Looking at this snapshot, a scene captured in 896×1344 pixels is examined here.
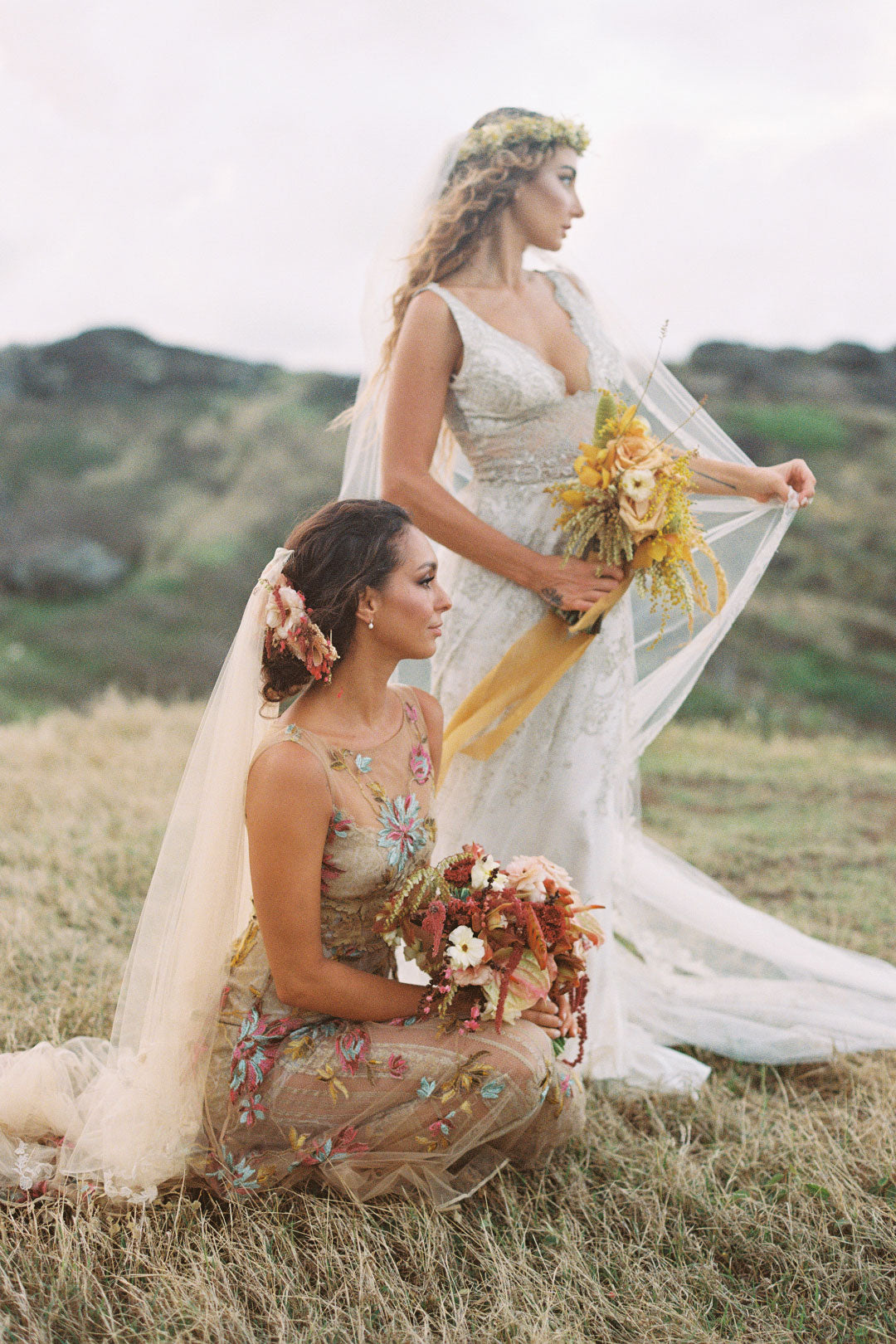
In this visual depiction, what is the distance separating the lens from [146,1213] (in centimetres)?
247

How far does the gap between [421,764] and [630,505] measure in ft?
2.70

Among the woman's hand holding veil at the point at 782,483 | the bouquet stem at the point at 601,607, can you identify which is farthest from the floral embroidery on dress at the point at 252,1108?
the woman's hand holding veil at the point at 782,483

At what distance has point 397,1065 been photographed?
8.14ft

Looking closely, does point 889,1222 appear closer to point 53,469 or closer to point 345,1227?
point 345,1227

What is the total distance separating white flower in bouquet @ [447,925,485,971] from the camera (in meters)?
2.39

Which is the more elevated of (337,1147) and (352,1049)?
(352,1049)

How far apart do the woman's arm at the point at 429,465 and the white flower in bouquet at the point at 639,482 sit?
0.31m

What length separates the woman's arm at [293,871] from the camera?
2365mm

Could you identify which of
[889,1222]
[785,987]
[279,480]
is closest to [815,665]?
[279,480]

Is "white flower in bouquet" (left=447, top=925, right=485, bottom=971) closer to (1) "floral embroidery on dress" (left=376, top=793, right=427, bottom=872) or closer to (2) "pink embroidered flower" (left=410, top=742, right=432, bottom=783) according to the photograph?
(1) "floral embroidery on dress" (left=376, top=793, right=427, bottom=872)

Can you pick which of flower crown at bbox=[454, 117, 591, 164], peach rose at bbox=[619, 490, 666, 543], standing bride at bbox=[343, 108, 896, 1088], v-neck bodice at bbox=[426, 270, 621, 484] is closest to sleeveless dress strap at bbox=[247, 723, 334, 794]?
standing bride at bbox=[343, 108, 896, 1088]

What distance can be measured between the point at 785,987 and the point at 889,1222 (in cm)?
118

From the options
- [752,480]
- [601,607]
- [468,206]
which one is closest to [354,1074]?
Answer: [601,607]

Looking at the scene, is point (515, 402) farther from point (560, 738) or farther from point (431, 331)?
point (560, 738)
